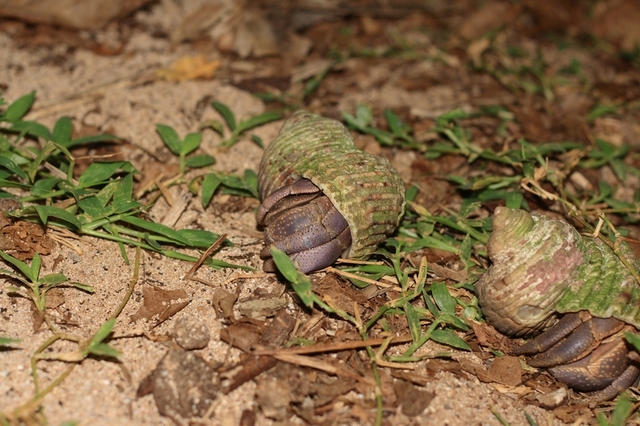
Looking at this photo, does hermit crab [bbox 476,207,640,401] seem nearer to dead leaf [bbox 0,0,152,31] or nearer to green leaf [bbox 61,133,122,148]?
green leaf [bbox 61,133,122,148]

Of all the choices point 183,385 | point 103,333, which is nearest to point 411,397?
point 183,385

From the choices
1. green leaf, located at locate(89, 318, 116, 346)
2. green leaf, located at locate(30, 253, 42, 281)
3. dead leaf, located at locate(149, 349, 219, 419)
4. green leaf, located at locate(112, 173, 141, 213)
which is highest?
green leaf, located at locate(112, 173, 141, 213)

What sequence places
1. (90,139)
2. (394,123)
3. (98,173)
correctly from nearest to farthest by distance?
(98,173) → (90,139) → (394,123)

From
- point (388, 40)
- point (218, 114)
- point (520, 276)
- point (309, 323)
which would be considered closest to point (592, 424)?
point (520, 276)

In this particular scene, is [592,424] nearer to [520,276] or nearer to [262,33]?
[520,276]

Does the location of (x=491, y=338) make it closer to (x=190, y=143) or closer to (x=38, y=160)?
(x=190, y=143)

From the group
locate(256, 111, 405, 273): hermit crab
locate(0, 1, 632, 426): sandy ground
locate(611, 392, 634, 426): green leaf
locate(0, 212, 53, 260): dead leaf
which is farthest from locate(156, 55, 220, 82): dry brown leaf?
locate(611, 392, 634, 426): green leaf

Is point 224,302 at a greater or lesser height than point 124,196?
lesser
